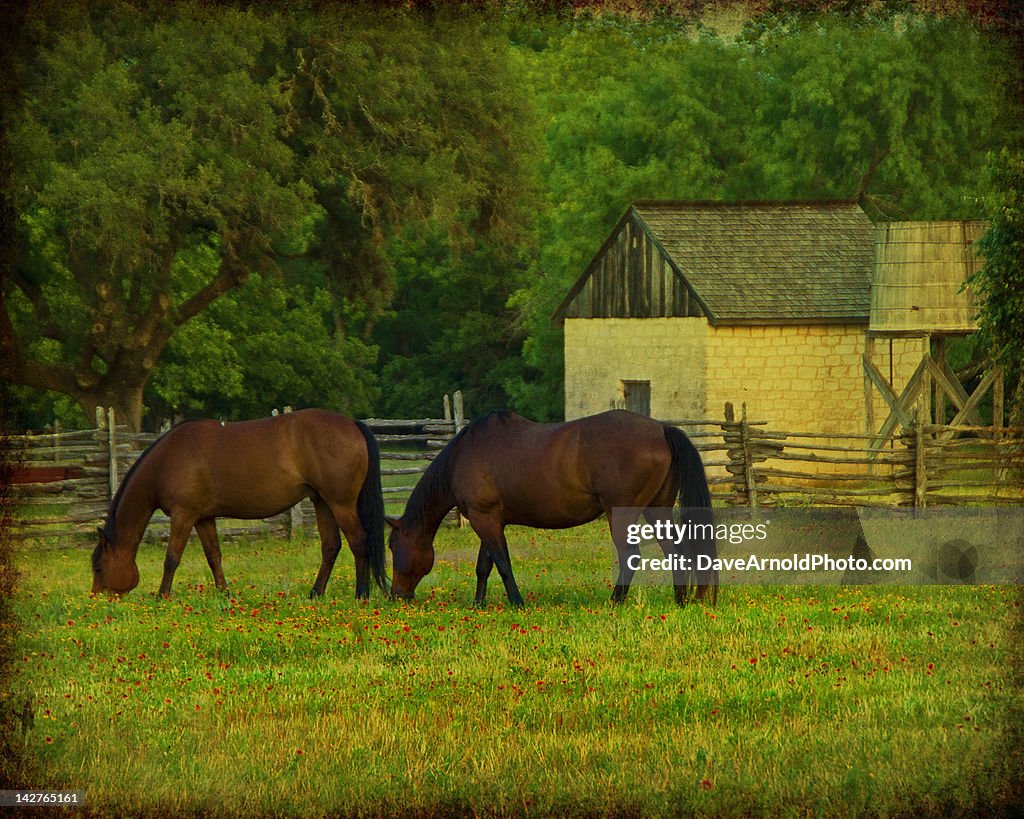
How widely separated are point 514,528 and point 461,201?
793cm

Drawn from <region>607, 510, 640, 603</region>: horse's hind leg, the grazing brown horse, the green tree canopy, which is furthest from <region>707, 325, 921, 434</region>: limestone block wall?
<region>607, 510, 640, 603</region>: horse's hind leg

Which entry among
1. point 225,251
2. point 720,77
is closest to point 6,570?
point 225,251

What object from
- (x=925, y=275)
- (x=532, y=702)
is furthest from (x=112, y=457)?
(x=532, y=702)

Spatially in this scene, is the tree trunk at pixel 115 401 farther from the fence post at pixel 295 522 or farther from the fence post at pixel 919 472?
the fence post at pixel 919 472

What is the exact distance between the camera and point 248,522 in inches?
873

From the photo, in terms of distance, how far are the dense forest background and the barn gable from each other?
2.32m

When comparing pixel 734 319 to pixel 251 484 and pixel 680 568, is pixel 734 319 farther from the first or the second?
pixel 680 568


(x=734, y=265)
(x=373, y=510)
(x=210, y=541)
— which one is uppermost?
(x=734, y=265)

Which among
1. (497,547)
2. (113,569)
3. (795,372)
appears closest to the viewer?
(497,547)

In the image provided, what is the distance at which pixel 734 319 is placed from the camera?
94.9 feet

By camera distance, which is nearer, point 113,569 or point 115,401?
point 113,569

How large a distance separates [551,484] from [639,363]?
18.9 meters

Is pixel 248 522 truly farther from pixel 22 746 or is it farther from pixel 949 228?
pixel 22 746

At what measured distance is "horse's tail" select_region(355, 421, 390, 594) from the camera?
43.1ft
